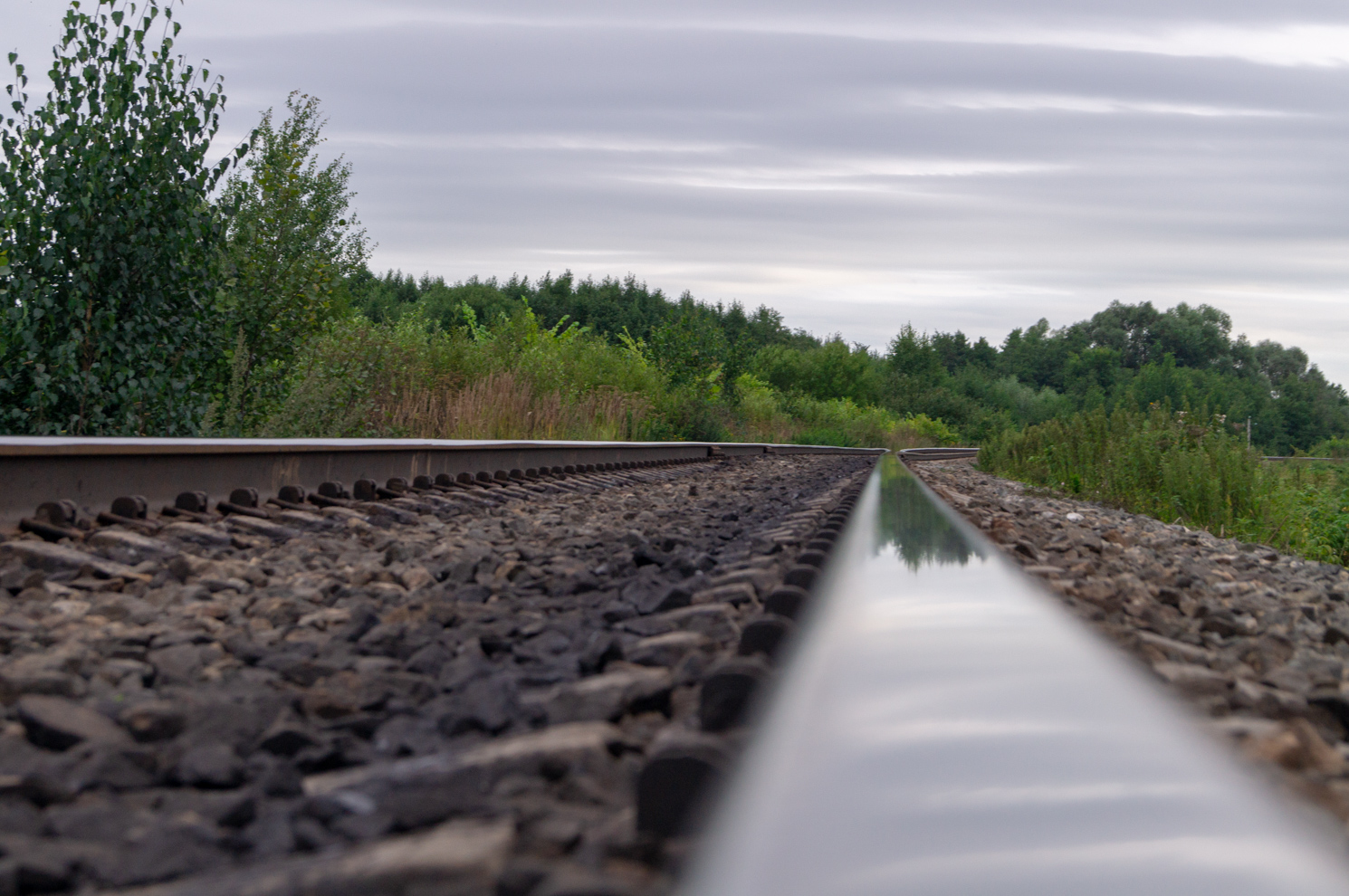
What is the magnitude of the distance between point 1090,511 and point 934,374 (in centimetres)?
5734

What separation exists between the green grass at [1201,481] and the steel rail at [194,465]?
5.45 m

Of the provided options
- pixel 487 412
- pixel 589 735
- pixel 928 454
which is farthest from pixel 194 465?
pixel 928 454

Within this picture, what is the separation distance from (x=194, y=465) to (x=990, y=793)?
12.9 ft

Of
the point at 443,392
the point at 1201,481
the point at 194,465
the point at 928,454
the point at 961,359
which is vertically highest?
the point at 961,359

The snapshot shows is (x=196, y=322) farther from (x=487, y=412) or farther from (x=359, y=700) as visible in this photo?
(x=359, y=700)

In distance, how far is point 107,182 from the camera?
6.63 meters

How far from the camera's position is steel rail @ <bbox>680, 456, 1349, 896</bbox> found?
755mm

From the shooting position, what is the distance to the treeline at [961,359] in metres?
26.2

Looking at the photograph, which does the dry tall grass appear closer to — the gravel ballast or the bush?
the bush

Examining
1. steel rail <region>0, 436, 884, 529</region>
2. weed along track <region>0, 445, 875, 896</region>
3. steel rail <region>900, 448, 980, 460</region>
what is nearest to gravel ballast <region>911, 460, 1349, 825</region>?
weed along track <region>0, 445, 875, 896</region>

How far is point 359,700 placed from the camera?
1.62 meters

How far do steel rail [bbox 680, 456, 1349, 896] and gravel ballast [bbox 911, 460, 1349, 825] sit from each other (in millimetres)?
169

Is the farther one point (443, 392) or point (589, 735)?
point (443, 392)

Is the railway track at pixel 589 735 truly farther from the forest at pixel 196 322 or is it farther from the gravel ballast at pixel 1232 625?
the forest at pixel 196 322
